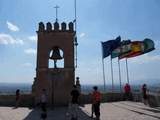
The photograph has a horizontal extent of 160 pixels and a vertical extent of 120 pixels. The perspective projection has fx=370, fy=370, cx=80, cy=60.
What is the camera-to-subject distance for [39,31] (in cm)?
2769

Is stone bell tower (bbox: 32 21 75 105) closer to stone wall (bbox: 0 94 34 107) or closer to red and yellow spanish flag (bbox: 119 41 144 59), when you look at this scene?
stone wall (bbox: 0 94 34 107)

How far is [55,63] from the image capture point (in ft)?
88.1

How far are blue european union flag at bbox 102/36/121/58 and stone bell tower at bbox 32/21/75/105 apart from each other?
32.3ft

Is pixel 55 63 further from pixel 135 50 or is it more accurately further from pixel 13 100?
pixel 135 50

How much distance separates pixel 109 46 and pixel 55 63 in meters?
11.4

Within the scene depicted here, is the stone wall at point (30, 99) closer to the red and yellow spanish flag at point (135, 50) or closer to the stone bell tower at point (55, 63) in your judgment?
the stone bell tower at point (55, 63)

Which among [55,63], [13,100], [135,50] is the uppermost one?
[135,50]

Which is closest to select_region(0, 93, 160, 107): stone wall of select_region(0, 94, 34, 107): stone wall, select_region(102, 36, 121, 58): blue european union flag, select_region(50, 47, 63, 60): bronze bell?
select_region(0, 94, 34, 107): stone wall

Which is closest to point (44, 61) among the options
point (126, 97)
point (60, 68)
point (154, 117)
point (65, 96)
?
point (60, 68)

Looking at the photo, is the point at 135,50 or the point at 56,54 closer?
the point at 56,54

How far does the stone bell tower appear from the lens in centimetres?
2647

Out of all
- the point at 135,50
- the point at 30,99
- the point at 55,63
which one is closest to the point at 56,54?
the point at 55,63

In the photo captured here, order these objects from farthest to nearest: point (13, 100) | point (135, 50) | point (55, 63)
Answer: point (135, 50)
point (13, 100)
point (55, 63)

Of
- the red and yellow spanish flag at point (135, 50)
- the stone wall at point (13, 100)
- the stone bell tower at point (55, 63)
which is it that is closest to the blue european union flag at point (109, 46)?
the red and yellow spanish flag at point (135, 50)
